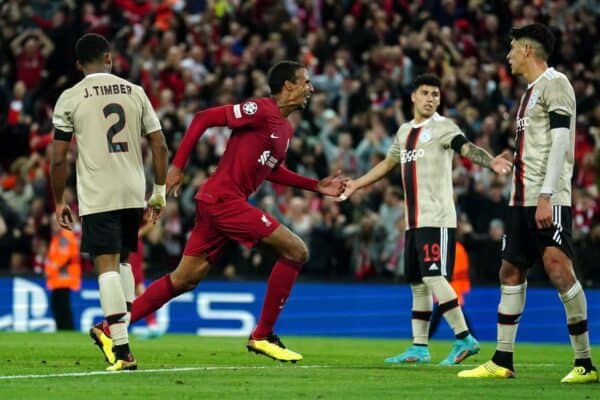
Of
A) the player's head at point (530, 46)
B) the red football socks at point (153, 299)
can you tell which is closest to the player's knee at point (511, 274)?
the player's head at point (530, 46)

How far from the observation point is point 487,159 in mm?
11602

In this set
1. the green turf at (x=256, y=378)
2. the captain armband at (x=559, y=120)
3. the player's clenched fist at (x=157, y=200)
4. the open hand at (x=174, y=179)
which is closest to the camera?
the green turf at (x=256, y=378)

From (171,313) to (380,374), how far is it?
1140 centimetres

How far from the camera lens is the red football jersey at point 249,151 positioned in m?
12.6

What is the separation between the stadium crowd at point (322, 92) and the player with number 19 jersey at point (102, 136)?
10.7m

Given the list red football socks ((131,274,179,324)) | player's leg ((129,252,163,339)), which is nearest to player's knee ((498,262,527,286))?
red football socks ((131,274,179,324))

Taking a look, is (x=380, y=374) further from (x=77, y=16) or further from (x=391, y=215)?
(x=77, y=16)

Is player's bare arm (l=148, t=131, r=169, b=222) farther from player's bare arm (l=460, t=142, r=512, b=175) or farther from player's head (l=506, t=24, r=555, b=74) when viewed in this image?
player's head (l=506, t=24, r=555, b=74)

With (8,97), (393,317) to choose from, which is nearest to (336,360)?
(393,317)

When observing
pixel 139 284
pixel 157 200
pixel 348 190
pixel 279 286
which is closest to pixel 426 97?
pixel 348 190

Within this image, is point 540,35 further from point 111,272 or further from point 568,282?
point 111,272

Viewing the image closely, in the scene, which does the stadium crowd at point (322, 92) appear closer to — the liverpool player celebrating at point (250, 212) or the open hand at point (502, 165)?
the liverpool player celebrating at point (250, 212)

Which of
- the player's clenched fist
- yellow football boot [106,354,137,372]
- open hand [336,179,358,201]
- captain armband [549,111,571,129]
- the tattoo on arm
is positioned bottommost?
yellow football boot [106,354,137,372]

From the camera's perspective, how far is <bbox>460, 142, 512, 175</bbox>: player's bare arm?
35.7 ft
